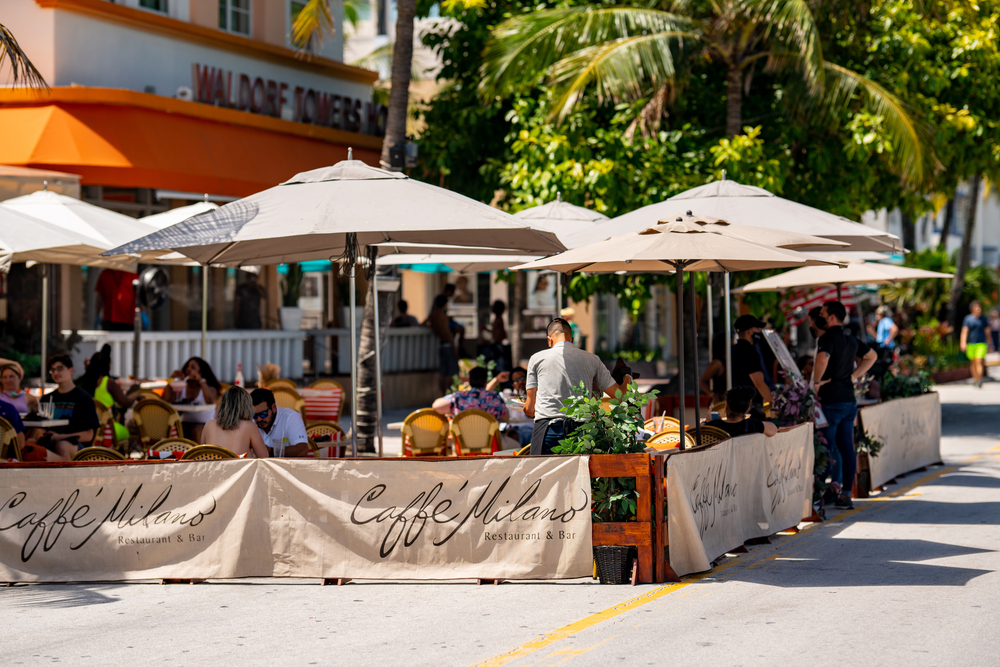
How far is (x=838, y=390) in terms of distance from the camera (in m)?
11.1

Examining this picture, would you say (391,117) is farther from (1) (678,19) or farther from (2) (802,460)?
(2) (802,460)

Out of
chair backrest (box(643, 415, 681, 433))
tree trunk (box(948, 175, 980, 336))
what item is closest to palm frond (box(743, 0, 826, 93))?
chair backrest (box(643, 415, 681, 433))

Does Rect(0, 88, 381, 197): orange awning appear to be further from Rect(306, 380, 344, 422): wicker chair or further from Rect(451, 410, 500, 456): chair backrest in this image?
Rect(451, 410, 500, 456): chair backrest

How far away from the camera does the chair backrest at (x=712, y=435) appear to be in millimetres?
9484

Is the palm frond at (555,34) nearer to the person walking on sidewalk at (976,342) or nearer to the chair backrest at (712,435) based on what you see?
the chair backrest at (712,435)

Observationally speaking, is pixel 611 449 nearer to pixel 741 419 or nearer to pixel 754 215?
pixel 741 419

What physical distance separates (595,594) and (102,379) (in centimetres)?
708

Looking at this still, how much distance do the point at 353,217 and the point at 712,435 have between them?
333 cm

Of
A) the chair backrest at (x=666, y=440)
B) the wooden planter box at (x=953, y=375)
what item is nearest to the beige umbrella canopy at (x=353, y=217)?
the chair backrest at (x=666, y=440)

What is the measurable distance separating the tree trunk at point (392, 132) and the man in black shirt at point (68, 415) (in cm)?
377

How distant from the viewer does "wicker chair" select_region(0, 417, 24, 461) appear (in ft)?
32.7

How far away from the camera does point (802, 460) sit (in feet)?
33.6

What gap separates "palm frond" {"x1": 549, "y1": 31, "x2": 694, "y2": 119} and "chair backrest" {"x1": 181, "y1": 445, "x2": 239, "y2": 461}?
360 inches

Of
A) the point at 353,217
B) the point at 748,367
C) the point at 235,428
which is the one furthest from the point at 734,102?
the point at 235,428
